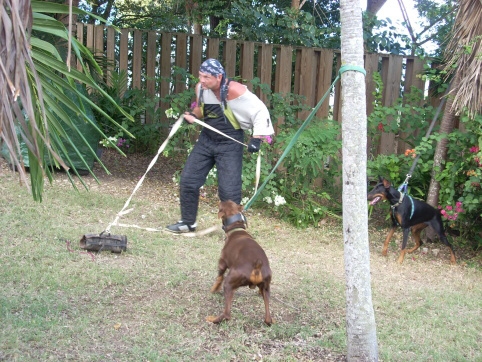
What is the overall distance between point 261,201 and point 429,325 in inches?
149

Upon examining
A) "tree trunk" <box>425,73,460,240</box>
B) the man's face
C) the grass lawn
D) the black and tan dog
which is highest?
the man's face

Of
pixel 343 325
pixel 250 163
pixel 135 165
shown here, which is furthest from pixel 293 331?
pixel 135 165

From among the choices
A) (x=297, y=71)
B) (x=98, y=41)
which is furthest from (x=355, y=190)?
(x=98, y=41)

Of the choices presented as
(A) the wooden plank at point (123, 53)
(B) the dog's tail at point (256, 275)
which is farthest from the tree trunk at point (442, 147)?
(A) the wooden plank at point (123, 53)

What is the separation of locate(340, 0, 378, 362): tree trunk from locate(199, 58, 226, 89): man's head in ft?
7.41

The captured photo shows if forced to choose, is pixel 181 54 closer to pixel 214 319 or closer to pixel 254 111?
pixel 254 111

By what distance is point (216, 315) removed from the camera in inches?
184

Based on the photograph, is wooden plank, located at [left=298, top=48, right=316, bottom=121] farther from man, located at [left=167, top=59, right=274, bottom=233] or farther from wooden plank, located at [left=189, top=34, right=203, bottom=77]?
man, located at [left=167, top=59, right=274, bottom=233]

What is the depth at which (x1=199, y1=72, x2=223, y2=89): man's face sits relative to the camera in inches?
233

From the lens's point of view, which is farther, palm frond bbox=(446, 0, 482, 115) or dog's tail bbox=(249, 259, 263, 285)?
palm frond bbox=(446, 0, 482, 115)

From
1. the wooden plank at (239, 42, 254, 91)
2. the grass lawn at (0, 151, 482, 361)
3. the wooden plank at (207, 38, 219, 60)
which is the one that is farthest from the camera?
the wooden plank at (207, 38, 219, 60)

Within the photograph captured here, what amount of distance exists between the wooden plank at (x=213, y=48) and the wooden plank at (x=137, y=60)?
1.18 metres

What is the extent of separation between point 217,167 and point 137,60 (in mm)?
4209

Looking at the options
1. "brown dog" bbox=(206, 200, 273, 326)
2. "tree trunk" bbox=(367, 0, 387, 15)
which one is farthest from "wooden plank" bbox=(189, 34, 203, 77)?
"brown dog" bbox=(206, 200, 273, 326)
